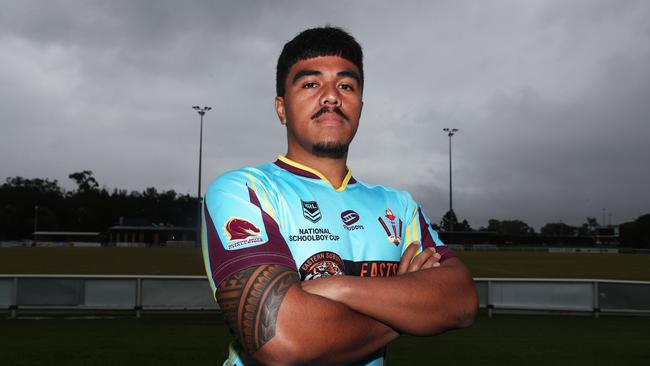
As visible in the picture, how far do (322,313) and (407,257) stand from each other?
0.62 meters

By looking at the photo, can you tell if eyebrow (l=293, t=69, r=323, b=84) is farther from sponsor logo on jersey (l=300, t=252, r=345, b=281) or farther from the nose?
sponsor logo on jersey (l=300, t=252, r=345, b=281)

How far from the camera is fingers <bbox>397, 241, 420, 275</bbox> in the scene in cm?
235

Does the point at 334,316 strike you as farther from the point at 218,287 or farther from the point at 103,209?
the point at 103,209

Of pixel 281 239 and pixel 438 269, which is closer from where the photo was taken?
pixel 281 239

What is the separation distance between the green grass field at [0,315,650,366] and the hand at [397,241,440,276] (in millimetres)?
6508

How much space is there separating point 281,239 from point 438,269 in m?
0.66

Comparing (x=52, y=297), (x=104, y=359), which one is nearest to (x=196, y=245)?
(x=52, y=297)

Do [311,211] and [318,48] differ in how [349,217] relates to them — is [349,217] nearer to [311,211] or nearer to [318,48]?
[311,211]

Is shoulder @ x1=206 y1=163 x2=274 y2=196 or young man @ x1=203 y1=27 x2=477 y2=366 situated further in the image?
shoulder @ x1=206 y1=163 x2=274 y2=196

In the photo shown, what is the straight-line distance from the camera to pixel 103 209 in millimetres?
119188

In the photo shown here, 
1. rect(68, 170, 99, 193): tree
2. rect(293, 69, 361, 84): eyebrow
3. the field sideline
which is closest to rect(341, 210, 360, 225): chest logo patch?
rect(293, 69, 361, 84): eyebrow

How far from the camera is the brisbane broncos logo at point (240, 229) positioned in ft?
6.63

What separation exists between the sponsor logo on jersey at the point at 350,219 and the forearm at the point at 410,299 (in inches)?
12.8

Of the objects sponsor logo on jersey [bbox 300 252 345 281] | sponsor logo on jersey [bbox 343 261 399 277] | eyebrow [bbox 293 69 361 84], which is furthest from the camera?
eyebrow [bbox 293 69 361 84]
